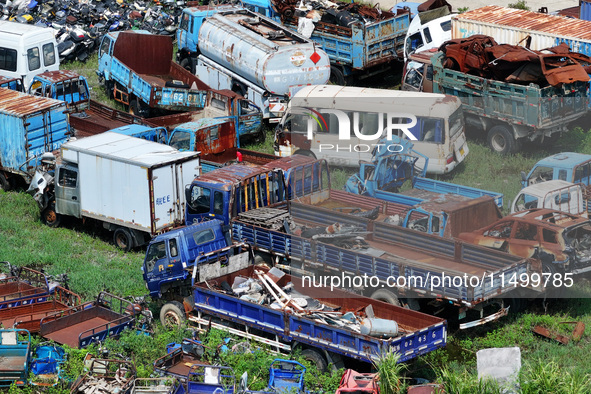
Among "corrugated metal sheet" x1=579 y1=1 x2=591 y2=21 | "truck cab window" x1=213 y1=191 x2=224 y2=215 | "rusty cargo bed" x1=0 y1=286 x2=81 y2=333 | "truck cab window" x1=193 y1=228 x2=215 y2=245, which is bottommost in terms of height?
"rusty cargo bed" x1=0 y1=286 x2=81 y2=333

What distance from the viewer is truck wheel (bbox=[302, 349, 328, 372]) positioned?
1431 cm

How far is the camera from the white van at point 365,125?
71.3ft

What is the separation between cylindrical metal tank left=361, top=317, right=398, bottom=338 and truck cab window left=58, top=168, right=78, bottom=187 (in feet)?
29.1

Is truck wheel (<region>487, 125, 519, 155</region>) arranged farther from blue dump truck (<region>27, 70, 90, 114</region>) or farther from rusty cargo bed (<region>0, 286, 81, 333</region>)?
rusty cargo bed (<region>0, 286, 81, 333</region>)

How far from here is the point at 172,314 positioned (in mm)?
16266

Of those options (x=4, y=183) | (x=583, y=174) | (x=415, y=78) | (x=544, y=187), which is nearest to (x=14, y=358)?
(x=4, y=183)

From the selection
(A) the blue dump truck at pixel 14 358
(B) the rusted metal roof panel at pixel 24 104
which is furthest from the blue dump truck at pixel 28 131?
(A) the blue dump truck at pixel 14 358

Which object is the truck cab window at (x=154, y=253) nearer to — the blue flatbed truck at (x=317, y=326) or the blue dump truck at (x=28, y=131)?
the blue flatbed truck at (x=317, y=326)

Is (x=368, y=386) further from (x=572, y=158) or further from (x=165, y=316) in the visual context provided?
(x=572, y=158)

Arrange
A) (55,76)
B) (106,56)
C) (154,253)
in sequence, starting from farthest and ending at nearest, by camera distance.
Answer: (106,56), (55,76), (154,253)

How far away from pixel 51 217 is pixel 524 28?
1378 cm

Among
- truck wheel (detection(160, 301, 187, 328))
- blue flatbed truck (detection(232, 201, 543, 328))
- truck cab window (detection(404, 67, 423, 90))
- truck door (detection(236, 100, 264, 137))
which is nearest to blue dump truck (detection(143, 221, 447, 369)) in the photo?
truck wheel (detection(160, 301, 187, 328))

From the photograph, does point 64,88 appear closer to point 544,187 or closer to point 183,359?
point 183,359

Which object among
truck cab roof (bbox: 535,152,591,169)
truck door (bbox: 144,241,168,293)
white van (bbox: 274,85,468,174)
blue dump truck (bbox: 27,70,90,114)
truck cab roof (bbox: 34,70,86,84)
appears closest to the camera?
truck door (bbox: 144,241,168,293)
